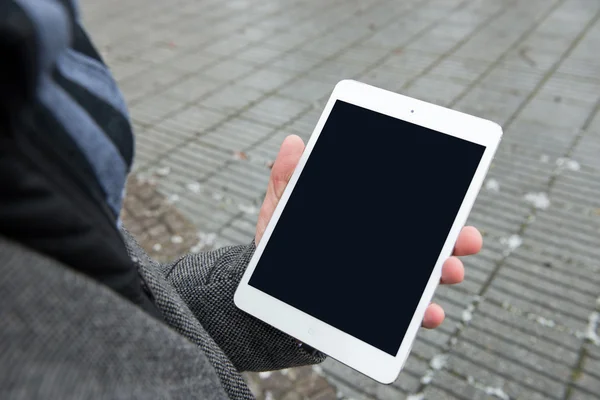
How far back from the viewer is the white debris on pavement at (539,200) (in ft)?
11.4

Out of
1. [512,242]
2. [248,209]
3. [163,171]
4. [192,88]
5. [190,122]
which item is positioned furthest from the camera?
[192,88]

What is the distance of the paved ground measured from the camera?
2.66 meters

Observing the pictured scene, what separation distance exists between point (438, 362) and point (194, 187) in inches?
85.1

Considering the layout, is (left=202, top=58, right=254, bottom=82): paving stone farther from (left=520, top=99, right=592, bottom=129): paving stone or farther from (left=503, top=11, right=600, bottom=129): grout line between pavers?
(left=520, top=99, right=592, bottom=129): paving stone

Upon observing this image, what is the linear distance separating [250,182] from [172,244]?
0.78 metres

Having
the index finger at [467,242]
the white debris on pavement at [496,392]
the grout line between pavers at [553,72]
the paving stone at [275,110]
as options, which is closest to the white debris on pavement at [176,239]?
the paving stone at [275,110]

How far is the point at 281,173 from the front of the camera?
157 cm

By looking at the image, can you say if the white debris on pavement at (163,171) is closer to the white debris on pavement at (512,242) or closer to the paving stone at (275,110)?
the paving stone at (275,110)

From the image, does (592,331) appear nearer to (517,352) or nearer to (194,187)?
(517,352)

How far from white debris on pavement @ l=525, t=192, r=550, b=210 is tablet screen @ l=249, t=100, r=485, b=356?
232 centimetres

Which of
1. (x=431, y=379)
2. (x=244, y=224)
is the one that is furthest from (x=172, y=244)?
(x=431, y=379)

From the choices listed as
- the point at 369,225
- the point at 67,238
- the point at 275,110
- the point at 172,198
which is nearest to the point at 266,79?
the point at 275,110

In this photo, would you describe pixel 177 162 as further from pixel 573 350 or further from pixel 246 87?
pixel 573 350

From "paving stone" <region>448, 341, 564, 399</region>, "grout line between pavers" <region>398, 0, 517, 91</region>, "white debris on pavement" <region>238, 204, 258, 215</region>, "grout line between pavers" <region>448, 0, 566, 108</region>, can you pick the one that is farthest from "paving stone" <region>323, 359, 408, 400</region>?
"grout line between pavers" <region>398, 0, 517, 91</region>
